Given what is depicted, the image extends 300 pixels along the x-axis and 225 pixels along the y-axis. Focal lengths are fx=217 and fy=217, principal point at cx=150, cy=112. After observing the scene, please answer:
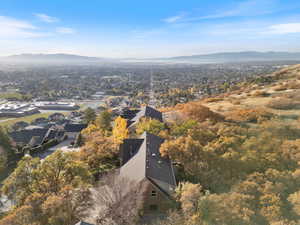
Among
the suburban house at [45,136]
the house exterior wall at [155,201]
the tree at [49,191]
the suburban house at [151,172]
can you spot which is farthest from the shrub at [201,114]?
the suburban house at [45,136]

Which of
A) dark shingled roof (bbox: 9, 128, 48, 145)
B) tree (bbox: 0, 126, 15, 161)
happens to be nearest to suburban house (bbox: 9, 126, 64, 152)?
dark shingled roof (bbox: 9, 128, 48, 145)

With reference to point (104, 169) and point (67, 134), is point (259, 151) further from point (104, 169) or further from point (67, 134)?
point (67, 134)

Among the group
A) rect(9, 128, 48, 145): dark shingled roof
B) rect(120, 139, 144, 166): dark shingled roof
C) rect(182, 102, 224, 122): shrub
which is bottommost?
rect(9, 128, 48, 145): dark shingled roof

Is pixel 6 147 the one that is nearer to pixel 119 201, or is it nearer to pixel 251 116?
pixel 119 201

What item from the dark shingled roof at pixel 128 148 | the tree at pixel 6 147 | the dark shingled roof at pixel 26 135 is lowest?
the dark shingled roof at pixel 26 135

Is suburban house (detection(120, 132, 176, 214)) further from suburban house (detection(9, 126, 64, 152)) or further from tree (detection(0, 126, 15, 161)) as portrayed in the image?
suburban house (detection(9, 126, 64, 152))

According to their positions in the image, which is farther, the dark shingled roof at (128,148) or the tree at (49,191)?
the dark shingled roof at (128,148)

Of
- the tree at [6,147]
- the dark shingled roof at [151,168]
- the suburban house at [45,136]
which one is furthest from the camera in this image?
the suburban house at [45,136]

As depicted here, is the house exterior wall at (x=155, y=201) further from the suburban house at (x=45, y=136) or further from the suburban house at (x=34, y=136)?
the suburban house at (x=34, y=136)
